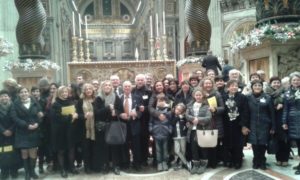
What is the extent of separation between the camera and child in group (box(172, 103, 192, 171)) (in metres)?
6.57

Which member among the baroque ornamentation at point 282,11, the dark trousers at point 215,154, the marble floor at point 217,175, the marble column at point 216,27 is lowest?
the marble floor at point 217,175

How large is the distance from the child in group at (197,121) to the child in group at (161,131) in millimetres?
394

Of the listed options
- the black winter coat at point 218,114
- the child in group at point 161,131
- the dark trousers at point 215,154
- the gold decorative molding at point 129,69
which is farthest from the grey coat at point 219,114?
the gold decorative molding at point 129,69

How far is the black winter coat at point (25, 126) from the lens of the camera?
242 inches

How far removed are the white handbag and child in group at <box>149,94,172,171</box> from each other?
2.14ft

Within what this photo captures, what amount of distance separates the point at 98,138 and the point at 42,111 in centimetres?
113

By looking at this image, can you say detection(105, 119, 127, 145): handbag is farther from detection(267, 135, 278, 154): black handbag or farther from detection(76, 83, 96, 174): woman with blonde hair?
detection(267, 135, 278, 154): black handbag

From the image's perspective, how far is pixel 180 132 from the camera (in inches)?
261

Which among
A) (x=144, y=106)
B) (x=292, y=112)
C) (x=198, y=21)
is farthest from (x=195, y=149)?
(x=198, y=21)

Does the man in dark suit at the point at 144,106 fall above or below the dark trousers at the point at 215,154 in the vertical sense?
above

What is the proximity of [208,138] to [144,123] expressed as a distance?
1.28 m

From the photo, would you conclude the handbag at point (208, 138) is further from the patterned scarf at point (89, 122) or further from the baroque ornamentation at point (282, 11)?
the baroque ornamentation at point (282, 11)

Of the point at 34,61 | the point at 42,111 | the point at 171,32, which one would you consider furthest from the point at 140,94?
the point at 171,32

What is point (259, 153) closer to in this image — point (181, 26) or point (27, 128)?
point (27, 128)
